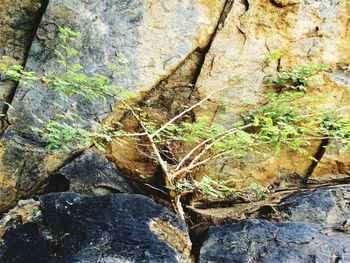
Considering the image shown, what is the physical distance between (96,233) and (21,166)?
Result: 217 cm

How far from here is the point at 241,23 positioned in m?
5.79

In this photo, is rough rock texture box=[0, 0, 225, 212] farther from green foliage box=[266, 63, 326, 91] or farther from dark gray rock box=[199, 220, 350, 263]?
dark gray rock box=[199, 220, 350, 263]

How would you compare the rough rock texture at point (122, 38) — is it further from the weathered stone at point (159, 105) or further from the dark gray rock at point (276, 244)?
the dark gray rock at point (276, 244)

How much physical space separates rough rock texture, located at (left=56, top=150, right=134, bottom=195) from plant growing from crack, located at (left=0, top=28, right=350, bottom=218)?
0.31 metres

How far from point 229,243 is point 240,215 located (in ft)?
3.19


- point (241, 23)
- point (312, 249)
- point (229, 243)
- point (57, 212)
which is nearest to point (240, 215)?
point (229, 243)

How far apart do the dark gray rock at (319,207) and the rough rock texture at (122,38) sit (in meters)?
3.18

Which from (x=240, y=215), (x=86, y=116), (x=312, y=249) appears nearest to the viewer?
(x=312, y=249)

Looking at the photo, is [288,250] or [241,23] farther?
[241,23]

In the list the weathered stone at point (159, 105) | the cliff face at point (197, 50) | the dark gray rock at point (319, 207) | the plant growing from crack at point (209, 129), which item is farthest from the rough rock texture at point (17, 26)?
the dark gray rock at point (319, 207)

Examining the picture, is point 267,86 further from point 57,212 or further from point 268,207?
point 57,212

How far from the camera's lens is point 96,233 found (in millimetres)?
3479

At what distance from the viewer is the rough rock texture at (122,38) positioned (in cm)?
538

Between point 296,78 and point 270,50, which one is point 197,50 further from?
point 296,78
